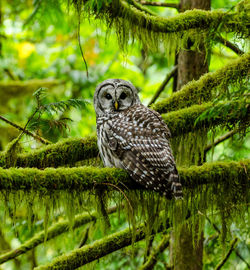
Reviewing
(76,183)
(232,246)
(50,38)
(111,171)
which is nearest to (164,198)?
(111,171)

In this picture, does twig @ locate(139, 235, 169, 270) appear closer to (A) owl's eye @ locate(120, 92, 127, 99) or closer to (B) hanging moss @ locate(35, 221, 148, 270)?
(B) hanging moss @ locate(35, 221, 148, 270)

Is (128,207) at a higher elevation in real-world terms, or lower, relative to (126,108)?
lower

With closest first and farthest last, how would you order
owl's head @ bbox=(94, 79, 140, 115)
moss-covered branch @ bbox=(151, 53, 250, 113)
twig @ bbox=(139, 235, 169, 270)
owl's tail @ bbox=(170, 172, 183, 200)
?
owl's tail @ bbox=(170, 172, 183, 200) → moss-covered branch @ bbox=(151, 53, 250, 113) → owl's head @ bbox=(94, 79, 140, 115) → twig @ bbox=(139, 235, 169, 270)

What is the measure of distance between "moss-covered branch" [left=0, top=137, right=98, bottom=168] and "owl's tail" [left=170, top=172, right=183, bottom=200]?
41.2 inches

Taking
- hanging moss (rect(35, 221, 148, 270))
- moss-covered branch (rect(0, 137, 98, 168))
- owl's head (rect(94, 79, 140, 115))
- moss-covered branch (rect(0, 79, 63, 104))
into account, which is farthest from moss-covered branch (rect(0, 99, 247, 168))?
moss-covered branch (rect(0, 79, 63, 104))

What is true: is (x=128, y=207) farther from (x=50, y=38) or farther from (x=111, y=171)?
(x=50, y=38)

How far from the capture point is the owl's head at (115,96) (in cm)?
446

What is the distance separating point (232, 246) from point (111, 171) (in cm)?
220

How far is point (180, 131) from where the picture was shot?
3959mm

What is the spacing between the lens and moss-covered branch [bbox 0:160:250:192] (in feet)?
8.32

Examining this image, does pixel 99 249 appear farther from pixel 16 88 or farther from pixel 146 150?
pixel 16 88

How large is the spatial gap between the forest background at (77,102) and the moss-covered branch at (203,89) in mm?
95

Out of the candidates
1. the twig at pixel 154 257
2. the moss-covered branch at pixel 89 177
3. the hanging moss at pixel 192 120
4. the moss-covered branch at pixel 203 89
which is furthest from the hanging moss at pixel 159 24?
A: the twig at pixel 154 257

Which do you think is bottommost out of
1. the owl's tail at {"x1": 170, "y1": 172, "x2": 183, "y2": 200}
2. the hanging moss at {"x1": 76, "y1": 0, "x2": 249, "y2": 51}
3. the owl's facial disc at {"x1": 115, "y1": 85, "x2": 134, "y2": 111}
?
the owl's tail at {"x1": 170, "y1": 172, "x2": 183, "y2": 200}
